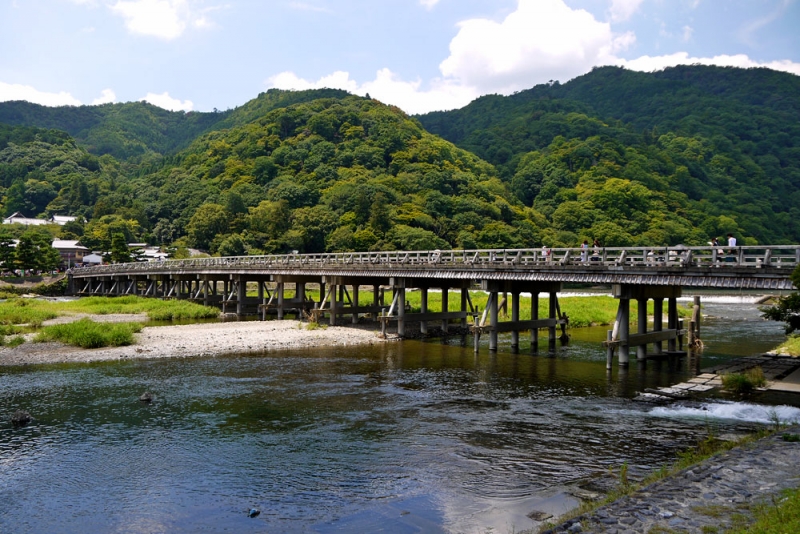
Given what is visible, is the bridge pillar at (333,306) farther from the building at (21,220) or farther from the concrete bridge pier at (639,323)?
the building at (21,220)

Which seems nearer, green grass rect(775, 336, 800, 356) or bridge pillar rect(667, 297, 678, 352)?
green grass rect(775, 336, 800, 356)

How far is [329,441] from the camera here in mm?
16766

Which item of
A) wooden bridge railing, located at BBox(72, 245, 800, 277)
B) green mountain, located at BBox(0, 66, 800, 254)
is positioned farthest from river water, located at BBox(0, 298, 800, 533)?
green mountain, located at BBox(0, 66, 800, 254)

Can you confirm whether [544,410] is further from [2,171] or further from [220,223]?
[2,171]

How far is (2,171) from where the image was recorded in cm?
17100

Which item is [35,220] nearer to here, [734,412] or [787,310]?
[787,310]

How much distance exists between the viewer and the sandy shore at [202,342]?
2975cm

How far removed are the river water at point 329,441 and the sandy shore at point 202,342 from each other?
2.53 meters

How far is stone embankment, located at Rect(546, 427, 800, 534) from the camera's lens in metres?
9.92

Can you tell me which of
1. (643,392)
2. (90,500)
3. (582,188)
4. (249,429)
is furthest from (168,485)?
(582,188)

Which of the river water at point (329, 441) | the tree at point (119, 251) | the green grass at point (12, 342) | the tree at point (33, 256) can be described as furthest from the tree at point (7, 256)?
the river water at point (329, 441)

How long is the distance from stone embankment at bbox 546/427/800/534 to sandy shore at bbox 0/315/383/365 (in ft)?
81.1

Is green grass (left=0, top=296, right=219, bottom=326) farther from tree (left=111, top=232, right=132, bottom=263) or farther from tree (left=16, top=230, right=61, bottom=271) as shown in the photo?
tree (left=111, top=232, right=132, bottom=263)

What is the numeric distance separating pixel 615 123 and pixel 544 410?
171128mm
